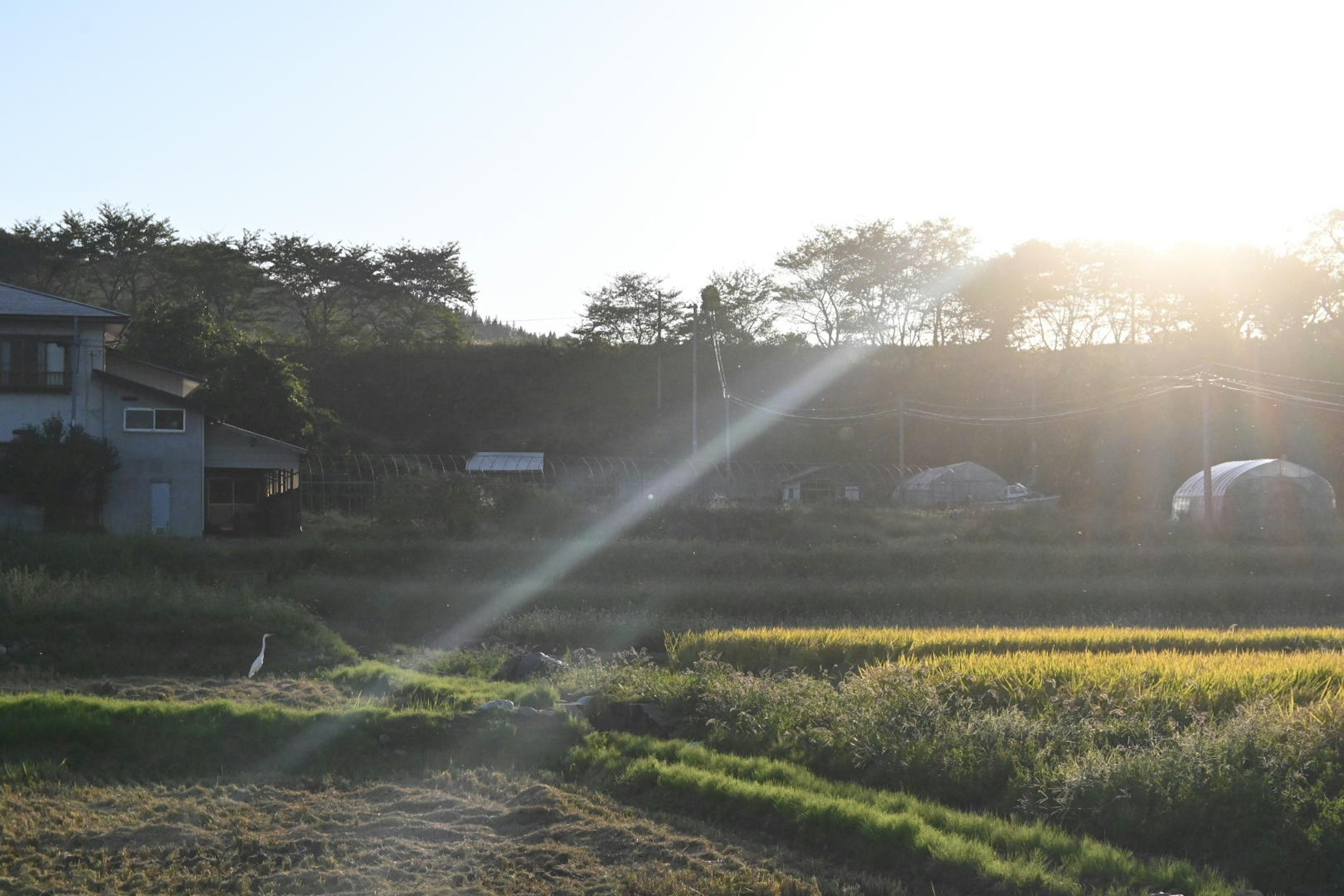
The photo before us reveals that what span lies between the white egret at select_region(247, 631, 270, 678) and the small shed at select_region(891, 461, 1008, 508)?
30091 mm

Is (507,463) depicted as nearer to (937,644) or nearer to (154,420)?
(154,420)

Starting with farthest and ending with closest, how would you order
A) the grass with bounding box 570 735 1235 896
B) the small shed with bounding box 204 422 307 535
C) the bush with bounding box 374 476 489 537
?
1. the small shed with bounding box 204 422 307 535
2. the bush with bounding box 374 476 489 537
3. the grass with bounding box 570 735 1235 896

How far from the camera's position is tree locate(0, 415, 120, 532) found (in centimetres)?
2830

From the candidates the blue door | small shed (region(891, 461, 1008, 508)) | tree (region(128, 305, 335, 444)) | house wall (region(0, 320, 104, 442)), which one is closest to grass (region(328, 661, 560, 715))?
the blue door

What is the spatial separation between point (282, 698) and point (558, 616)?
7.72 metres

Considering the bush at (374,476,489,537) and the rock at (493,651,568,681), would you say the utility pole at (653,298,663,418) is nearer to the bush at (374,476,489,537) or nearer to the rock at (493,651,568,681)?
the bush at (374,476,489,537)

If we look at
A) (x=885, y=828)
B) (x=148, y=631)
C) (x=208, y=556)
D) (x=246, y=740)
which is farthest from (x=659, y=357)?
(x=885, y=828)

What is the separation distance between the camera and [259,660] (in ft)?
50.7

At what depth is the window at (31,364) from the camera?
98.0ft

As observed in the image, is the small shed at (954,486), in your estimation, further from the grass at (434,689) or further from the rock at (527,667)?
the grass at (434,689)

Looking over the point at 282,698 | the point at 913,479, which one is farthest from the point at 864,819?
the point at 913,479

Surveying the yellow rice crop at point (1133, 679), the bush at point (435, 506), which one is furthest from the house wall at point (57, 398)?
the yellow rice crop at point (1133, 679)

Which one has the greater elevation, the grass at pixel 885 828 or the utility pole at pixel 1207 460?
the utility pole at pixel 1207 460

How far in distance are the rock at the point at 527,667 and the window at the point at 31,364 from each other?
19963 mm
